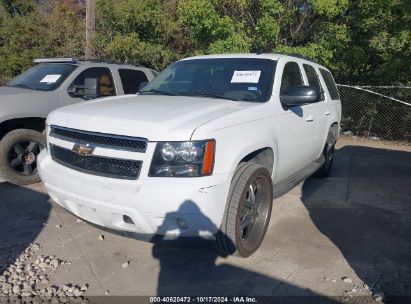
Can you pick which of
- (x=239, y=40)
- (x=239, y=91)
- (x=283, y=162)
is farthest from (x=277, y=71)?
(x=239, y=40)

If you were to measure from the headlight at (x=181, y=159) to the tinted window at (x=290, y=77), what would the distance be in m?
1.71

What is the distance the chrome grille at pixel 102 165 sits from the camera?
10.4 ft

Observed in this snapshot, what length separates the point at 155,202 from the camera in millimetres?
3072

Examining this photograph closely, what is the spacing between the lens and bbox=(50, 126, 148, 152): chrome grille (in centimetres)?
317

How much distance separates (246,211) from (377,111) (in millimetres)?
8910

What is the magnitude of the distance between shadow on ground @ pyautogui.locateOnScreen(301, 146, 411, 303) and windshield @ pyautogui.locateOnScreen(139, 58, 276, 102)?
177 centimetres

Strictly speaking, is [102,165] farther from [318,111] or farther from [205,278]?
[318,111]

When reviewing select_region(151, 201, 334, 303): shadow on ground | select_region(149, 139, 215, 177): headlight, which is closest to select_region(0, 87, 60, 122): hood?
select_region(151, 201, 334, 303): shadow on ground

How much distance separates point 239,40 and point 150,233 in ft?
28.4

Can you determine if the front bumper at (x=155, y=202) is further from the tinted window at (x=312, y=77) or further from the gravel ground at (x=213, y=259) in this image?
the tinted window at (x=312, y=77)

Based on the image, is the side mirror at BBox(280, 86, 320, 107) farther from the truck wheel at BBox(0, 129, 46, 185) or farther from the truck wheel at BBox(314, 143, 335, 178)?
the truck wheel at BBox(0, 129, 46, 185)

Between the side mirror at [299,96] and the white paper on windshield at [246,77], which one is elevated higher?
the white paper on windshield at [246,77]

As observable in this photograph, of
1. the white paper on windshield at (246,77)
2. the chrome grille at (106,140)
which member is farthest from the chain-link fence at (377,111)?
the chrome grille at (106,140)

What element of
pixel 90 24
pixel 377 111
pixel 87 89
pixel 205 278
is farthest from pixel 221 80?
pixel 90 24
